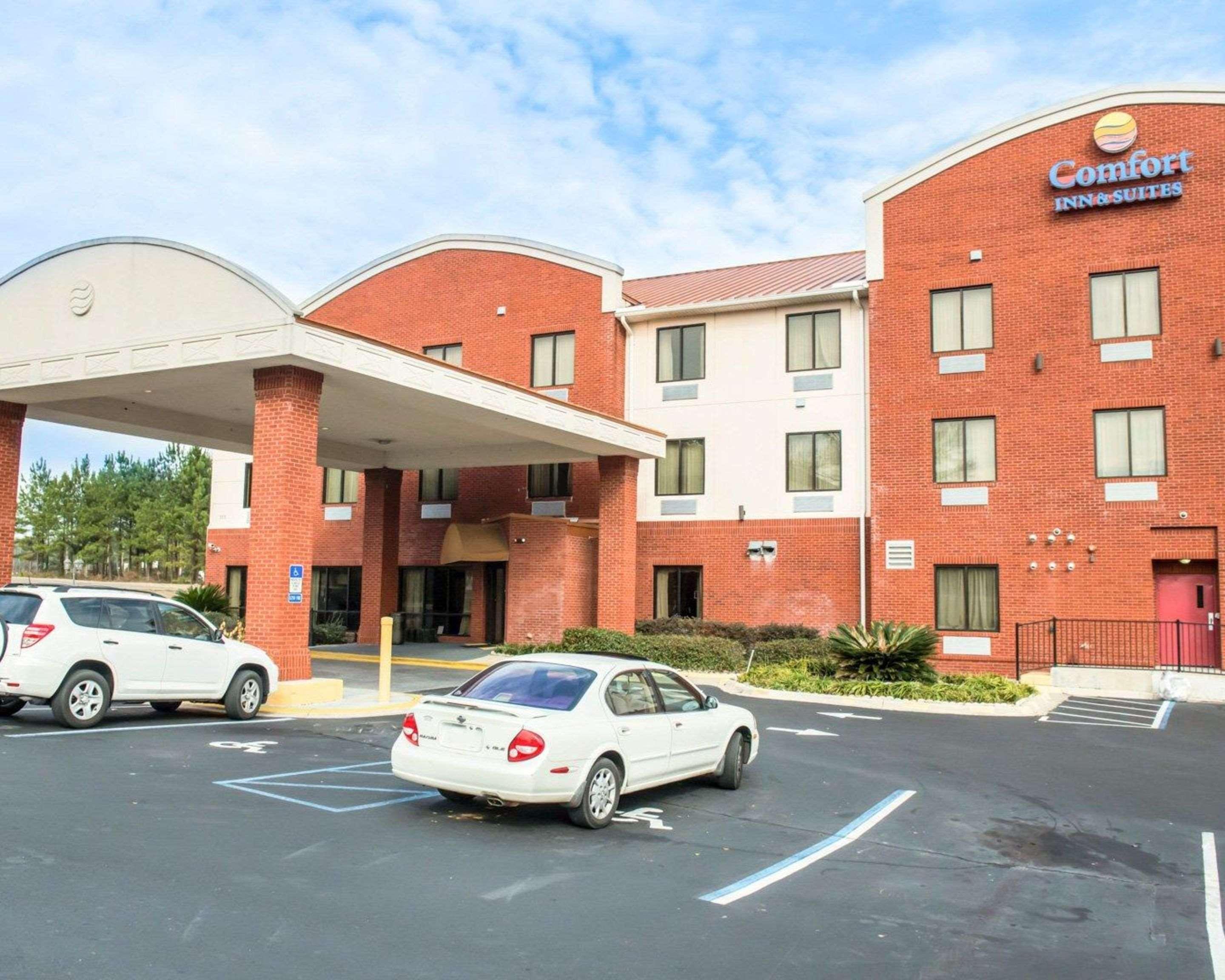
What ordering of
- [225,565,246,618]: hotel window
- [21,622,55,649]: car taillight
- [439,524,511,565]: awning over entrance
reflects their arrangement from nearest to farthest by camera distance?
[21,622,55,649]: car taillight, [439,524,511,565]: awning over entrance, [225,565,246,618]: hotel window

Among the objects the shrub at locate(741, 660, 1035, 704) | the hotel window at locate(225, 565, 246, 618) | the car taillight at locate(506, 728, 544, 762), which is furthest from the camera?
the hotel window at locate(225, 565, 246, 618)

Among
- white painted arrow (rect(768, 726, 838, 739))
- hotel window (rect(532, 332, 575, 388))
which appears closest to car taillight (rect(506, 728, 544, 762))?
white painted arrow (rect(768, 726, 838, 739))

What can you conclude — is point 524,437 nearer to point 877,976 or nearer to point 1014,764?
point 1014,764

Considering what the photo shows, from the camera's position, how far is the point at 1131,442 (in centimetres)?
2362

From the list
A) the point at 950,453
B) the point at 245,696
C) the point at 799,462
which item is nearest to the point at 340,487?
the point at 799,462

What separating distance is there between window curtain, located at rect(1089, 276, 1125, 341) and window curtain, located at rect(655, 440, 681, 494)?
34.2 ft

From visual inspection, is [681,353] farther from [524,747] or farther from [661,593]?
[524,747]

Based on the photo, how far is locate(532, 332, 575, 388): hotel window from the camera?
2972 cm

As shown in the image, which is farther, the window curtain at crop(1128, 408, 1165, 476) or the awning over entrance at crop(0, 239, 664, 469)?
the window curtain at crop(1128, 408, 1165, 476)

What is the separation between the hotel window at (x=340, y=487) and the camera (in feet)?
111

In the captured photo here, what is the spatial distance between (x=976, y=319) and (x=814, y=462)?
16.7ft

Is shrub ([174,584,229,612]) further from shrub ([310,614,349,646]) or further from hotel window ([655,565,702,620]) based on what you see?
hotel window ([655,565,702,620])

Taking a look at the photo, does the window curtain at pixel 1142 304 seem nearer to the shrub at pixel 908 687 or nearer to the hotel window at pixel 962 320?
the hotel window at pixel 962 320

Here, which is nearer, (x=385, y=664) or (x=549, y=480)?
(x=385, y=664)
